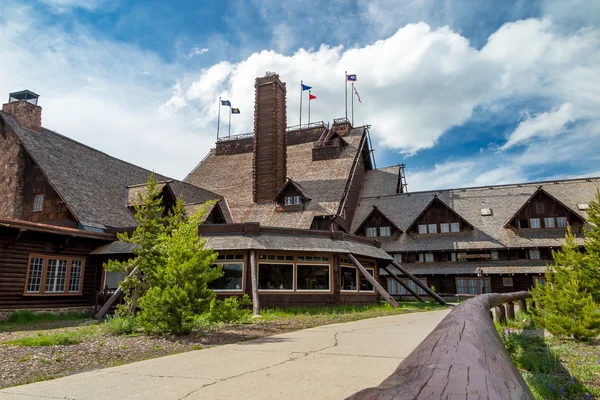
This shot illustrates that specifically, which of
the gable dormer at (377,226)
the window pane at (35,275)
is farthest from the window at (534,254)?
the window pane at (35,275)

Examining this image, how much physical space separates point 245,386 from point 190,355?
3453 mm

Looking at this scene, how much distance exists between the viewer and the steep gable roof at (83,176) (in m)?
24.5

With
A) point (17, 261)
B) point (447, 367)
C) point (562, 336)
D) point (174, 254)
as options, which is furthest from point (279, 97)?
point (447, 367)

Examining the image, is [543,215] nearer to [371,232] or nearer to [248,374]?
[371,232]

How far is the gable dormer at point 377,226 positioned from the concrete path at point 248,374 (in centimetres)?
2941

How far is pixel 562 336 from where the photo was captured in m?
12.0

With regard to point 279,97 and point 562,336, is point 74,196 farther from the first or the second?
point 562,336

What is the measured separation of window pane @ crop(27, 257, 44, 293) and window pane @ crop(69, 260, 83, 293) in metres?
1.71

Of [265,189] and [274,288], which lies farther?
[265,189]

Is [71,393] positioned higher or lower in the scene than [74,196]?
lower

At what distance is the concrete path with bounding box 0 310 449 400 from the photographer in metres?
6.19

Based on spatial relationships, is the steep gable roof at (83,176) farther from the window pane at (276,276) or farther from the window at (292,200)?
the window pane at (276,276)

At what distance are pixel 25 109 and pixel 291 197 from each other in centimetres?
1935

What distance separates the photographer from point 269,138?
37.9 m
